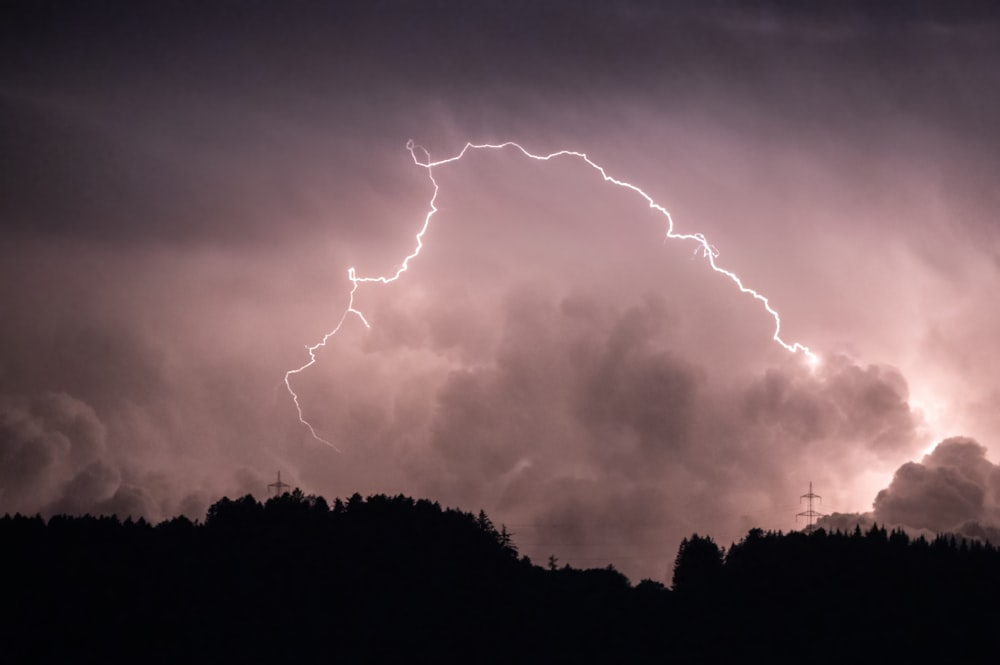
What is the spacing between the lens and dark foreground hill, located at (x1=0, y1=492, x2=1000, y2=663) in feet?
243

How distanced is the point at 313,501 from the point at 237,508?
835cm

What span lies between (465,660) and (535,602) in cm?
861

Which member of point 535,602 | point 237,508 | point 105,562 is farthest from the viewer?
point 237,508

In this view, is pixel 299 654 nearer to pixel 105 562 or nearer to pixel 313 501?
pixel 105 562

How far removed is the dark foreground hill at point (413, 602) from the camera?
73938mm

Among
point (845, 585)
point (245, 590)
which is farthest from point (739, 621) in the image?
point (245, 590)

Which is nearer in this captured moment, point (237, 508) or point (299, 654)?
point (299, 654)

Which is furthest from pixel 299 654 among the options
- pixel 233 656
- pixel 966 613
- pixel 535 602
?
pixel 966 613

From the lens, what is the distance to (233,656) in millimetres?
74000

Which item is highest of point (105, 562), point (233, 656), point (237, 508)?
point (237, 508)

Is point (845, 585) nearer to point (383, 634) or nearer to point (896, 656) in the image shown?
point (896, 656)

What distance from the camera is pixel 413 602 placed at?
80.9m

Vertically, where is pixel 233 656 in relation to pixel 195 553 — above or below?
below

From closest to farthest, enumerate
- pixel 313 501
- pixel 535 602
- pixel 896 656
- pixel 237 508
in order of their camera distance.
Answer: pixel 896 656
pixel 535 602
pixel 237 508
pixel 313 501
